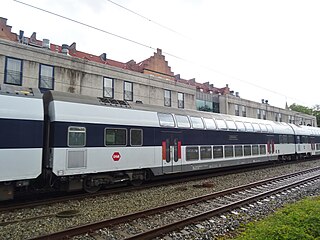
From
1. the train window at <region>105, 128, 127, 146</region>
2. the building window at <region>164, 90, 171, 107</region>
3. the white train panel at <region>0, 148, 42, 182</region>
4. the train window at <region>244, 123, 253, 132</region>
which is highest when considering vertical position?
the building window at <region>164, 90, 171, 107</region>

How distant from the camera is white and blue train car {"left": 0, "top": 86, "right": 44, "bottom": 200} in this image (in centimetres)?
706

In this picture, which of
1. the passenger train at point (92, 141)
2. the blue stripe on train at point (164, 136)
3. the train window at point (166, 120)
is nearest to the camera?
the passenger train at point (92, 141)

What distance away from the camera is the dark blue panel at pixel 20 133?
705cm

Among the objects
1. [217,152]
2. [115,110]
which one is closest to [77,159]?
[115,110]

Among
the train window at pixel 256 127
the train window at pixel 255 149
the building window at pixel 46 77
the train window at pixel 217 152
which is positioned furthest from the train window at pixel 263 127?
the building window at pixel 46 77

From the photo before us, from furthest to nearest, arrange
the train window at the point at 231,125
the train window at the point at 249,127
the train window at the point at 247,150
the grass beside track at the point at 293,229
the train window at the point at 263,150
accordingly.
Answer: the train window at the point at 263,150 → the train window at the point at 249,127 → the train window at the point at 247,150 → the train window at the point at 231,125 → the grass beside track at the point at 293,229

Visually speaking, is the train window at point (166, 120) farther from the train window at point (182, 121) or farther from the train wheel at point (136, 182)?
the train wheel at point (136, 182)

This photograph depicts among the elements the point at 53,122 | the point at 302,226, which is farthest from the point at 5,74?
the point at 302,226

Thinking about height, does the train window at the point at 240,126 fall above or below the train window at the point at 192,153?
above

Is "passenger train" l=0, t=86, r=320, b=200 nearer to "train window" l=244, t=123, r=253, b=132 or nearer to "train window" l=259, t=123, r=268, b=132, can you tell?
"train window" l=244, t=123, r=253, b=132

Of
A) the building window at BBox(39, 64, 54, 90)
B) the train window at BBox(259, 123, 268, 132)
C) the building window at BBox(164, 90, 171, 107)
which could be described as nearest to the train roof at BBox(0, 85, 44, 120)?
the building window at BBox(39, 64, 54, 90)

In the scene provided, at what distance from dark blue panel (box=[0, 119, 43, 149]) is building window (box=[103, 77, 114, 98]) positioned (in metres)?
14.1

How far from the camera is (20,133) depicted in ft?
24.2

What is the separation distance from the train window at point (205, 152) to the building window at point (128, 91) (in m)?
12.0
